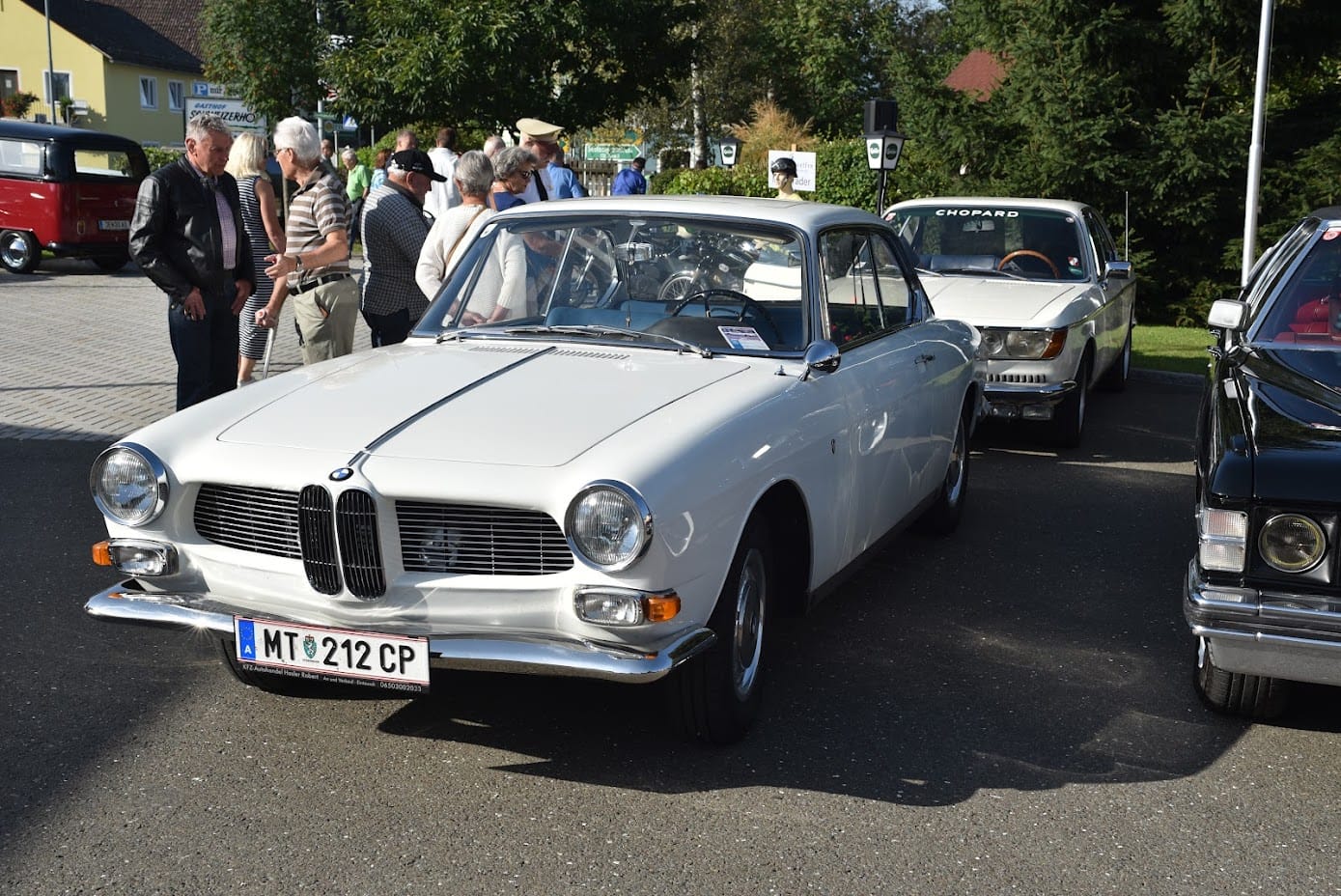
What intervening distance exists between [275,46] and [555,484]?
3585cm

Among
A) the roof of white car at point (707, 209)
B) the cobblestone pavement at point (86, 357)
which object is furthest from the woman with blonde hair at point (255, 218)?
the roof of white car at point (707, 209)

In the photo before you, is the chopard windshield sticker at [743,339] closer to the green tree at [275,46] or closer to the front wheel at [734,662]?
the front wheel at [734,662]

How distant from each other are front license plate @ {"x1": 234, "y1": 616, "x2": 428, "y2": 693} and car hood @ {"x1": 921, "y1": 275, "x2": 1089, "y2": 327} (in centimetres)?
632

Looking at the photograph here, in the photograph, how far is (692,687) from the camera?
4375 mm

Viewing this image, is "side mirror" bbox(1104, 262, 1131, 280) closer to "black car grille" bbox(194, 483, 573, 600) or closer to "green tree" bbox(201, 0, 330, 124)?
"black car grille" bbox(194, 483, 573, 600)

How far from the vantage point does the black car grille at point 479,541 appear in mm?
4051

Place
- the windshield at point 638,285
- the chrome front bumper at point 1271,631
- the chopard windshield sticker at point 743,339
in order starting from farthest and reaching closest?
the windshield at point 638,285 < the chopard windshield sticker at point 743,339 < the chrome front bumper at point 1271,631

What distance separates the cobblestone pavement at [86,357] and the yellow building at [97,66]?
43832 millimetres

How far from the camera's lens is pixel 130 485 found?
14.6 ft

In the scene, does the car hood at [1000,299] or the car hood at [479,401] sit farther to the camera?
the car hood at [1000,299]

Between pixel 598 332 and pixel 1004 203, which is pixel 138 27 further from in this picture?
pixel 598 332

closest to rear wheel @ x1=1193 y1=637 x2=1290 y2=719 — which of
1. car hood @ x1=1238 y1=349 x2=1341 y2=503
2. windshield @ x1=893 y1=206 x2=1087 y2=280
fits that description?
car hood @ x1=1238 y1=349 x2=1341 y2=503

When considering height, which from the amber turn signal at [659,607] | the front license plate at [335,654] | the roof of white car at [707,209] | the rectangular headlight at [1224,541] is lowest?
the front license plate at [335,654]

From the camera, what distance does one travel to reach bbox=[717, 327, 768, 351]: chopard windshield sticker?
5309 mm
